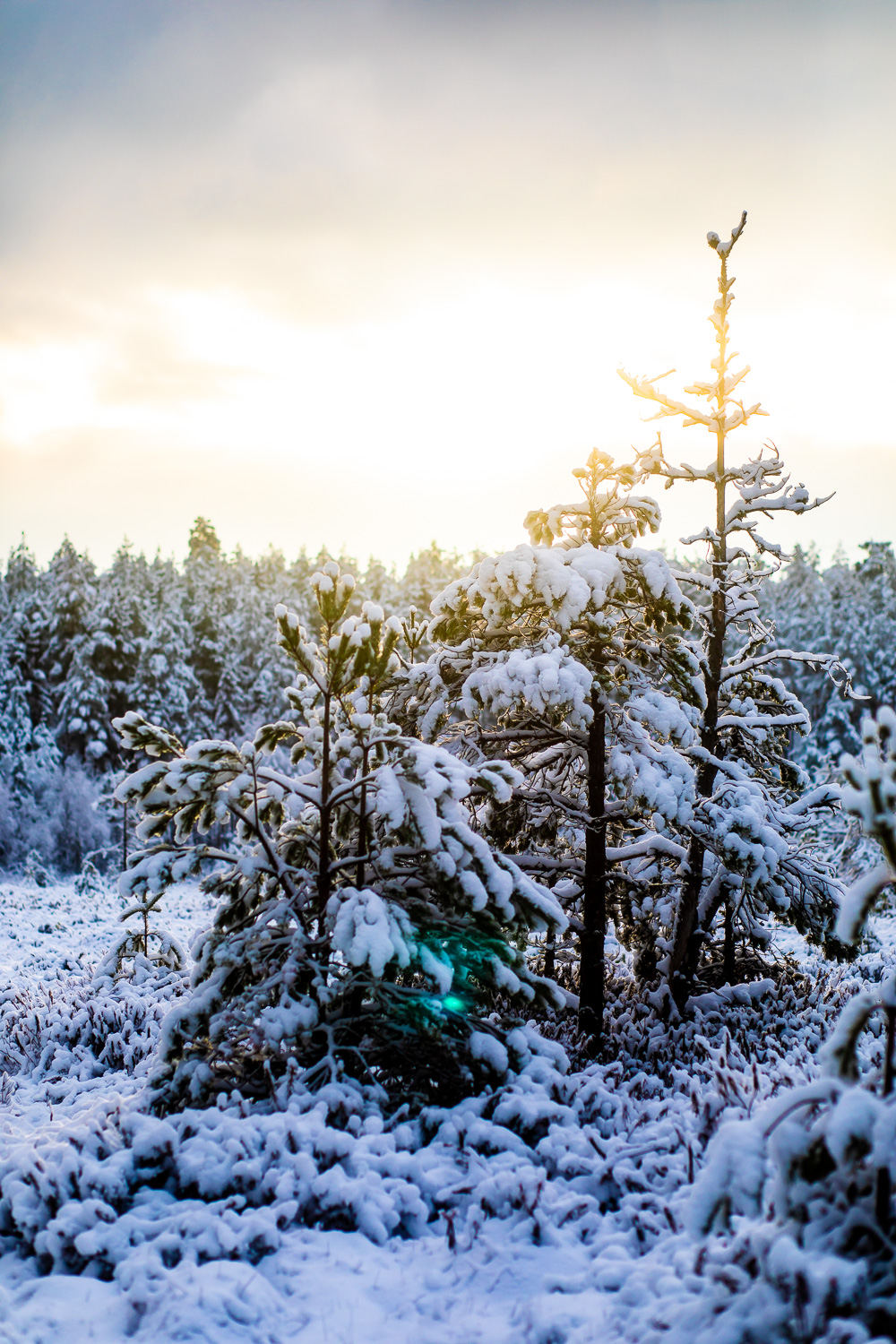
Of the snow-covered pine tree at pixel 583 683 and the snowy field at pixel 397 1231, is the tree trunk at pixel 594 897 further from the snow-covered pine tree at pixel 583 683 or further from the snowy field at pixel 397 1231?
the snowy field at pixel 397 1231

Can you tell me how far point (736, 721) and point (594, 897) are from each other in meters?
2.75

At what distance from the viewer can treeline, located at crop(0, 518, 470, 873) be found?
111ft

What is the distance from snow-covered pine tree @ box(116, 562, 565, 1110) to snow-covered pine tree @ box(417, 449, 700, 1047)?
67.0 inches

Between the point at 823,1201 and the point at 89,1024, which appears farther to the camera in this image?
the point at 89,1024

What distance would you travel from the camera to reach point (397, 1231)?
4246mm

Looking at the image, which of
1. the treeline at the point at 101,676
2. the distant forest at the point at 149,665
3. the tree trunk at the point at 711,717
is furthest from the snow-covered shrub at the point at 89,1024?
the distant forest at the point at 149,665

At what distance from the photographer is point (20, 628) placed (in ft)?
128

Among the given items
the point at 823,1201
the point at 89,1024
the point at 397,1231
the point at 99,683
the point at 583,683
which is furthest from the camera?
the point at 99,683

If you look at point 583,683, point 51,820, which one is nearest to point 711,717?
point 583,683

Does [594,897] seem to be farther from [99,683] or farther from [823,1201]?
[99,683]

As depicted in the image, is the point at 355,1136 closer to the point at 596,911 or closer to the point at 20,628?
the point at 596,911

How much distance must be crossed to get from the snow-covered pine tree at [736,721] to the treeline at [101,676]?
21.8 m

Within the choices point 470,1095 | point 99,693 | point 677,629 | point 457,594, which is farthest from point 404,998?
point 99,693

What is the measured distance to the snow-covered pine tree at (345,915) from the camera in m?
5.31
